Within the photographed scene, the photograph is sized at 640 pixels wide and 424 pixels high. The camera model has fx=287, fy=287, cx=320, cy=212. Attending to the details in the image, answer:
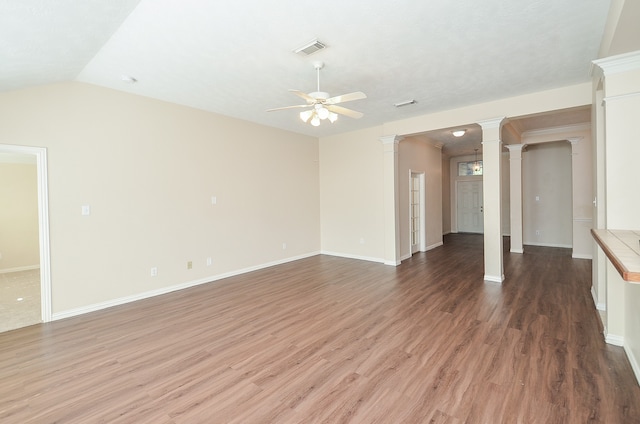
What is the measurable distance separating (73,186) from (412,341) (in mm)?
4365

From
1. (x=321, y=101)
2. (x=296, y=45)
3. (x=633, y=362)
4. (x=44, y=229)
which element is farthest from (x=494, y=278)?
(x=44, y=229)

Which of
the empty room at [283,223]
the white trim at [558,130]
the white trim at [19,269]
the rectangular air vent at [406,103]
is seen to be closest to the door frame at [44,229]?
the empty room at [283,223]

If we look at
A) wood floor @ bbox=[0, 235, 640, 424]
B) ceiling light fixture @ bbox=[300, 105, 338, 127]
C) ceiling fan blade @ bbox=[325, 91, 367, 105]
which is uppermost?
ceiling fan blade @ bbox=[325, 91, 367, 105]

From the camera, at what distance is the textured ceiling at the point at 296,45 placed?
225cm

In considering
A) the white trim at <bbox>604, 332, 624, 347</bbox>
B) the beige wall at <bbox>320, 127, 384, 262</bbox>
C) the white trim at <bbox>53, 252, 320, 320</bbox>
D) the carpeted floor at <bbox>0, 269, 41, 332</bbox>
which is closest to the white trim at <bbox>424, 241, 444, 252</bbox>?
the beige wall at <bbox>320, 127, 384, 262</bbox>

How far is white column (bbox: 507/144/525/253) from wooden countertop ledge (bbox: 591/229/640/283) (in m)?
5.12

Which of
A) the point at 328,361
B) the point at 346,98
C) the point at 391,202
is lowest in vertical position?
the point at 328,361

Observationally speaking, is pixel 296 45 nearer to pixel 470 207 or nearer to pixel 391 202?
pixel 391 202

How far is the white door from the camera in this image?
10188 mm

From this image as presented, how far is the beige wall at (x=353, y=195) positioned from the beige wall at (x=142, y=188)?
140cm

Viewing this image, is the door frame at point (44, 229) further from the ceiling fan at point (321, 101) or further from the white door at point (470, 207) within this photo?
the white door at point (470, 207)

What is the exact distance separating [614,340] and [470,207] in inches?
328

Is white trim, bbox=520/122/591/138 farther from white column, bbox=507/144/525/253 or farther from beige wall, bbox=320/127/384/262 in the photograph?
beige wall, bbox=320/127/384/262

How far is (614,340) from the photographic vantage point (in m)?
2.66
